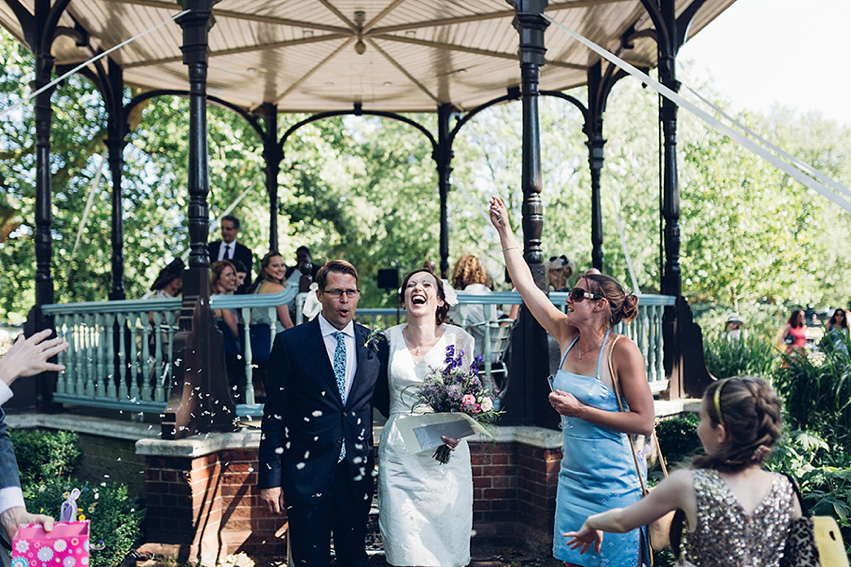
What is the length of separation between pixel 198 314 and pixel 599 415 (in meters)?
4.01

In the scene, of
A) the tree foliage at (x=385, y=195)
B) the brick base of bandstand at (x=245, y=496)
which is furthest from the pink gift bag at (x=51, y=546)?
the tree foliage at (x=385, y=195)

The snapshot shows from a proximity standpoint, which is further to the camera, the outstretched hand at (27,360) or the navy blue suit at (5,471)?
the navy blue suit at (5,471)

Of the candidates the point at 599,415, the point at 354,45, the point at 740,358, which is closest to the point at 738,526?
the point at 599,415

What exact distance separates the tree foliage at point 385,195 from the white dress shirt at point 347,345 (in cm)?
970

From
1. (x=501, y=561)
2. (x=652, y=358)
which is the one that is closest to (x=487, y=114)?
(x=652, y=358)

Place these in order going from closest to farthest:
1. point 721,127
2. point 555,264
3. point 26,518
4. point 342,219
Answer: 1. point 26,518
2. point 721,127
3. point 555,264
4. point 342,219

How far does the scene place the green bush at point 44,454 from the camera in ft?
24.2

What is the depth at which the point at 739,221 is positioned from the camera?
85.2 ft

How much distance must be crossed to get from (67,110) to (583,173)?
1910cm

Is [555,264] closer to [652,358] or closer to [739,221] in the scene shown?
[652,358]

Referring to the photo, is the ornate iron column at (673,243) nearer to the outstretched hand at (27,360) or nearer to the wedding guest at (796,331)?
the outstretched hand at (27,360)

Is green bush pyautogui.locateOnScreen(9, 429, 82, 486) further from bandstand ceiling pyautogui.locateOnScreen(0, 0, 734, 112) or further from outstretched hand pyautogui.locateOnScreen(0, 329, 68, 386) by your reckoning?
outstretched hand pyautogui.locateOnScreen(0, 329, 68, 386)

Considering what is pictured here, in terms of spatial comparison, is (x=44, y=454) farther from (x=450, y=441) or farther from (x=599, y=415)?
Result: (x=599, y=415)

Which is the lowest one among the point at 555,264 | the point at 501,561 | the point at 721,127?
the point at 501,561
